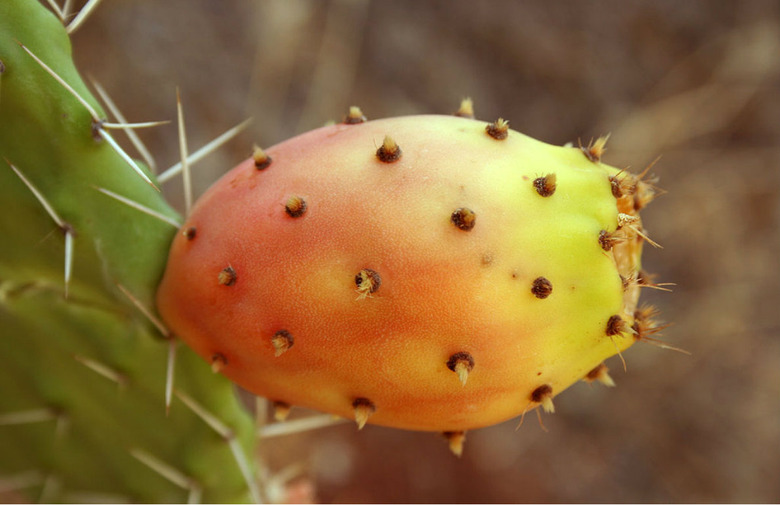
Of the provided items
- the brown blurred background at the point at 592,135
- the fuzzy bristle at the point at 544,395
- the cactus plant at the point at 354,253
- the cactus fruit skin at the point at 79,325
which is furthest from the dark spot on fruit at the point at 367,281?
the brown blurred background at the point at 592,135

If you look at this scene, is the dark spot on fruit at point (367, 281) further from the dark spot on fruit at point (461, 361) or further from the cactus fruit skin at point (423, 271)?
the dark spot on fruit at point (461, 361)

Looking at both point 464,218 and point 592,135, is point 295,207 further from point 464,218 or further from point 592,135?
point 592,135

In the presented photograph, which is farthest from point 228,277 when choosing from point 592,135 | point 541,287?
point 592,135

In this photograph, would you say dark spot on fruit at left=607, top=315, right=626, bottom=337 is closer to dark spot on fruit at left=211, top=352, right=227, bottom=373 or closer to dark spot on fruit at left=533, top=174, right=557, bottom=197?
dark spot on fruit at left=533, top=174, right=557, bottom=197

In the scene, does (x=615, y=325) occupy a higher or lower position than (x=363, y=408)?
higher

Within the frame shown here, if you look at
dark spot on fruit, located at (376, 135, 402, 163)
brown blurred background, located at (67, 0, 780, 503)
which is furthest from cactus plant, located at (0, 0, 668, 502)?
brown blurred background, located at (67, 0, 780, 503)

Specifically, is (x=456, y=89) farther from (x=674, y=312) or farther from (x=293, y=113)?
(x=674, y=312)
